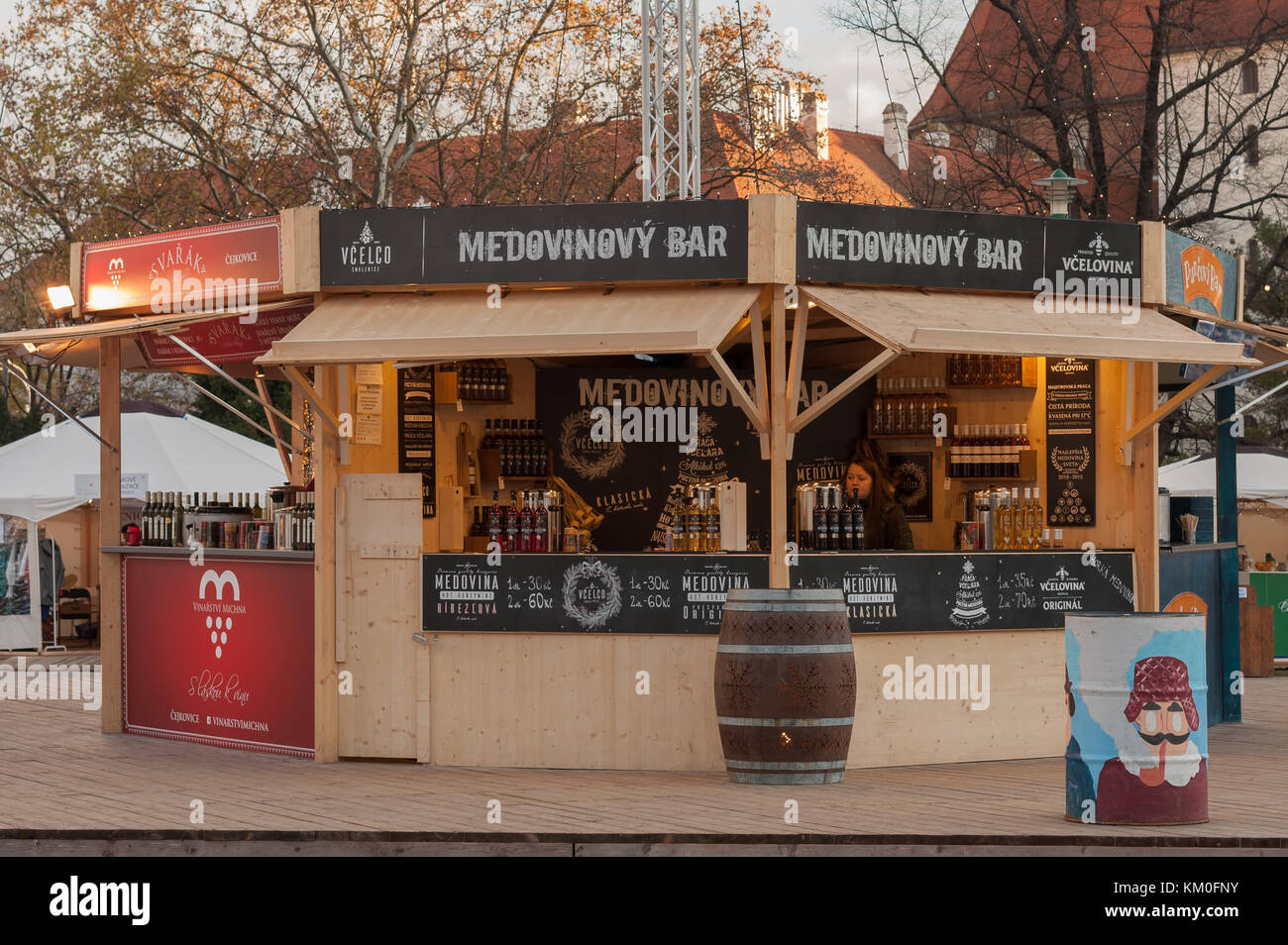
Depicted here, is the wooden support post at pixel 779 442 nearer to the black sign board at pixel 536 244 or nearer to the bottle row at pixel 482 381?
the black sign board at pixel 536 244

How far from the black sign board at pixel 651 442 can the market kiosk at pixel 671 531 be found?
183 centimetres

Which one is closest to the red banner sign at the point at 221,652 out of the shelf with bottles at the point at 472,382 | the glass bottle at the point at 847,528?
the shelf with bottles at the point at 472,382

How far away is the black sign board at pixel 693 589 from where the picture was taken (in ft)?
32.5

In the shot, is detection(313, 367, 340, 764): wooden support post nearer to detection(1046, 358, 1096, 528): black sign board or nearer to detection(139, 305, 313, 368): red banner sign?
detection(139, 305, 313, 368): red banner sign

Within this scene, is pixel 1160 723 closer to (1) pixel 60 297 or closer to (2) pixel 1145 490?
A: (2) pixel 1145 490

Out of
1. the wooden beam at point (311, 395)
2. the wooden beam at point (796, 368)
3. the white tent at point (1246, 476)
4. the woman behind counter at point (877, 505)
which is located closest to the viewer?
the wooden beam at point (796, 368)

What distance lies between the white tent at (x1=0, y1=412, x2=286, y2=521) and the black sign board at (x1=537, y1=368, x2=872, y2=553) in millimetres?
8038

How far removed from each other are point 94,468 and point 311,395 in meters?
10.7

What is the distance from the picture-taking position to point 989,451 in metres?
12.3

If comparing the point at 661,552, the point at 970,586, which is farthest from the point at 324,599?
the point at 970,586

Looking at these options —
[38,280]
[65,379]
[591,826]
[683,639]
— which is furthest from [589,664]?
[65,379]

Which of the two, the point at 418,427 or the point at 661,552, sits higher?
the point at 418,427

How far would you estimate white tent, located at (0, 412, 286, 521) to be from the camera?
1947 centimetres

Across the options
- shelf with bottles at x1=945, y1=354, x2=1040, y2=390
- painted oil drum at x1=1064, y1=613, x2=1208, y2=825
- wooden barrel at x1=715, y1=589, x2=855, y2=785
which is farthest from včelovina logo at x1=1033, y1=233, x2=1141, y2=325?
painted oil drum at x1=1064, y1=613, x2=1208, y2=825
